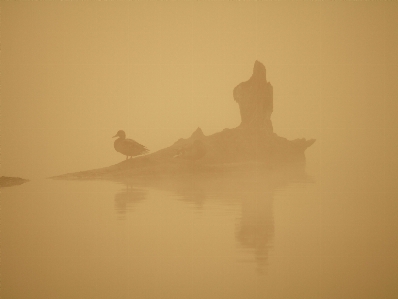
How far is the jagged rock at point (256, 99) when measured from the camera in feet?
108

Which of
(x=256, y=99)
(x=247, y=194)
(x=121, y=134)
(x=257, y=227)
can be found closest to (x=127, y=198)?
(x=247, y=194)

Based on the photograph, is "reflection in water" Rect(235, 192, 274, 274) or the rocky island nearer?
"reflection in water" Rect(235, 192, 274, 274)

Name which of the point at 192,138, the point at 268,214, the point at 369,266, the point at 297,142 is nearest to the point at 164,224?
the point at 268,214

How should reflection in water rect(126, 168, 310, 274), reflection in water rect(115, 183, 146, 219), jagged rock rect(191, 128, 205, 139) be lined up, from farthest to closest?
1. jagged rock rect(191, 128, 205, 139)
2. reflection in water rect(115, 183, 146, 219)
3. reflection in water rect(126, 168, 310, 274)

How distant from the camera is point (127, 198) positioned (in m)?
18.0

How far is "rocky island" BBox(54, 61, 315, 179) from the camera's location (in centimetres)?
2547

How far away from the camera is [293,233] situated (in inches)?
502

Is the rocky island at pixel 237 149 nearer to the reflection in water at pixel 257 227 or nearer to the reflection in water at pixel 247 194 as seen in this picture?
the reflection in water at pixel 247 194

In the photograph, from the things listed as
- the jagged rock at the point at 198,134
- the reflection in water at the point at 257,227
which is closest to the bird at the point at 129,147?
the jagged rock at the point at 198,134

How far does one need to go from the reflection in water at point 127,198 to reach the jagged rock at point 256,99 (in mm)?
14528

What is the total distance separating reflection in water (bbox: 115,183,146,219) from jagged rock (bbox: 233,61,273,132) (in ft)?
47.7

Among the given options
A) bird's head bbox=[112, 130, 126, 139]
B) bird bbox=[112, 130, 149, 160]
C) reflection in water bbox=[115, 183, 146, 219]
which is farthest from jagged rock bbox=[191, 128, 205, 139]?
reflection in water bbox=[115, 183, 146, 219]

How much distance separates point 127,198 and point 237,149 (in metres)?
13.2

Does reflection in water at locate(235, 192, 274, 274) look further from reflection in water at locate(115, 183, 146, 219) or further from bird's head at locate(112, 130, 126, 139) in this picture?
bird's head at locate(112, 130, 126, 139)
